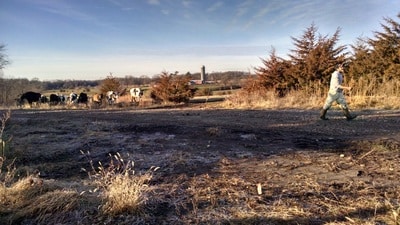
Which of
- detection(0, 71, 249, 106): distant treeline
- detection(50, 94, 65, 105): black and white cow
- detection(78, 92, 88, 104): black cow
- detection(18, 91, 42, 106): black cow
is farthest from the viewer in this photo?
detection(0, 71, 249, 106): distant treeline

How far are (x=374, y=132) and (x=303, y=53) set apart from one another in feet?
49.1

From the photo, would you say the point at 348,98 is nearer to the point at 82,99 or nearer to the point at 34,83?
the point at 82,99

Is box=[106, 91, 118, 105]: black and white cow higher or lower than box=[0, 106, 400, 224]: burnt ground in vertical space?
higher

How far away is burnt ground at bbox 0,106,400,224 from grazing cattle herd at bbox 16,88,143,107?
18.0 meters

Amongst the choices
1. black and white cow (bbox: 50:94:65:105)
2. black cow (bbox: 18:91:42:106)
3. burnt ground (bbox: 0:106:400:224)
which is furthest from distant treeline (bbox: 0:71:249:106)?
burnt ground (bbox: 0:106:400:224)

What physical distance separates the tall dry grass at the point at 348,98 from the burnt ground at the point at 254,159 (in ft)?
16.1

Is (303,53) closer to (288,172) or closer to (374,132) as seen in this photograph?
(374,132)

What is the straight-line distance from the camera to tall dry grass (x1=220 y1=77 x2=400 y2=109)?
14914 millimetres

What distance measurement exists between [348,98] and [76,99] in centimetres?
2216

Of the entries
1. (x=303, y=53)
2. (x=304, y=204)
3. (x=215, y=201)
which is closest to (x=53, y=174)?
(x=215, y=201)

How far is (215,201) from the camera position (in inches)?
164

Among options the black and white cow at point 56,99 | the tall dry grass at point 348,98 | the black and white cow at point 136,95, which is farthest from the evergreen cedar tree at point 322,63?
the black and white cow at point 56,99

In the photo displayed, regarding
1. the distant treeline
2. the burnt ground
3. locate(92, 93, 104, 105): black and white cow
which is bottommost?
the burnt ground

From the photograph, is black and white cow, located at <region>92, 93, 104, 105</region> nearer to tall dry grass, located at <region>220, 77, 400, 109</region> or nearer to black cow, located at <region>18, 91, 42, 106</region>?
black cow, located at <region>18, 91, 42, 106</region>
